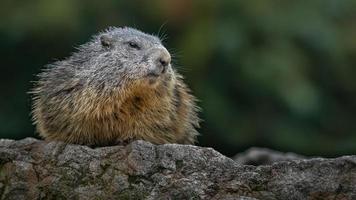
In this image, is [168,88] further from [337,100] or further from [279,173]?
[337,100]

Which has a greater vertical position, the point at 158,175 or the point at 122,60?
the point at 122,60

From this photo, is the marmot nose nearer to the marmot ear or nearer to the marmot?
the marmot

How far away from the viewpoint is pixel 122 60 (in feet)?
20.5

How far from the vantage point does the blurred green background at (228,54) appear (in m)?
12.0

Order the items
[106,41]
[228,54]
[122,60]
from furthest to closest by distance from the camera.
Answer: [228,54]
[106,41]
[122,60]

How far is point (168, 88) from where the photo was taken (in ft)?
20.6

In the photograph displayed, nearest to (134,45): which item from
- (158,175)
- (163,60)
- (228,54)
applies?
(163,60)

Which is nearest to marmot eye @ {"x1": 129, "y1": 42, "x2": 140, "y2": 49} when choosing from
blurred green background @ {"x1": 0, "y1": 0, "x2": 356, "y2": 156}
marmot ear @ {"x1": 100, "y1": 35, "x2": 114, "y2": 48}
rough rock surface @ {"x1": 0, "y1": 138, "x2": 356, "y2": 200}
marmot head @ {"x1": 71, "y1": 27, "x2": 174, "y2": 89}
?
marmot head @ {"x1": 71, "y1": 27, "x2": 174, "y2": 89}

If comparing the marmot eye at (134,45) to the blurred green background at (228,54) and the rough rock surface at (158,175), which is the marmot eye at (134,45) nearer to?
the rough rock surface at (158,175)

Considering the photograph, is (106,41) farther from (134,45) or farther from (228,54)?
(228,54)

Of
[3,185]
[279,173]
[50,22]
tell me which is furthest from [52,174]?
[50,22]

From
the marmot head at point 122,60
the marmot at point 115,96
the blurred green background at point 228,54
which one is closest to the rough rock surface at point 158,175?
the marmot at point 115,96

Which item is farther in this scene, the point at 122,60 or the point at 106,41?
the point at 106,41

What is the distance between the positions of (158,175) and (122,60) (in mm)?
1195
